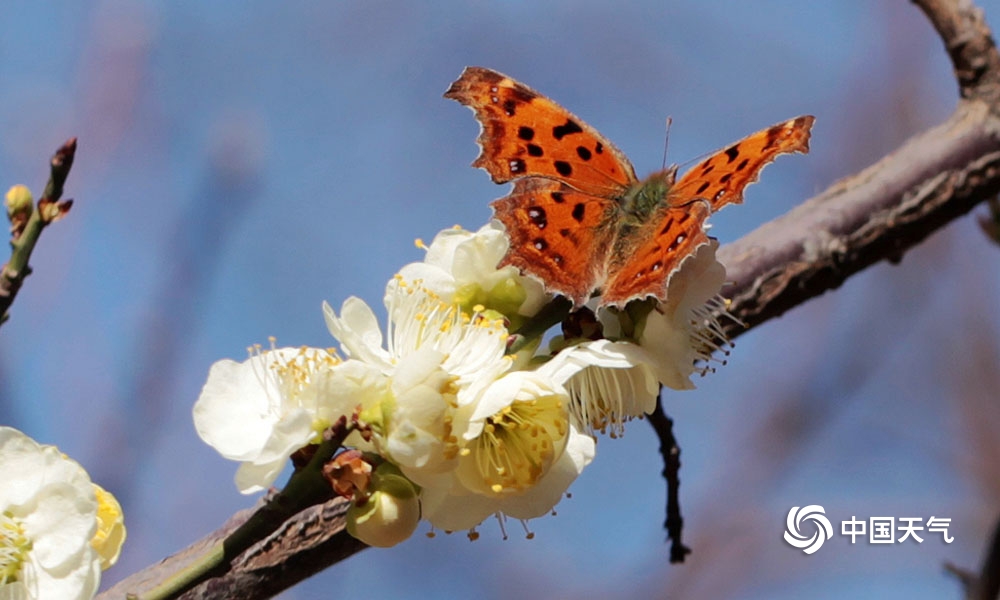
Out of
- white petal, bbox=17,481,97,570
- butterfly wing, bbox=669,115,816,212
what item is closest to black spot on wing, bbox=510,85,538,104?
butterfly wing, bbox=669,115,816,212

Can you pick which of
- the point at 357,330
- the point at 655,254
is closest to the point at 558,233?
the point at 655,254

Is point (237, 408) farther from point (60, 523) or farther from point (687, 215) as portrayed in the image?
point (687, 215)

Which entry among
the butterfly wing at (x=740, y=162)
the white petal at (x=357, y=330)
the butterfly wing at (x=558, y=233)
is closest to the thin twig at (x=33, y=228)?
the white petal at (x=357, y=330)

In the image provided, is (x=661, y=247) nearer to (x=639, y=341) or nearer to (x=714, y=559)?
(x=639, y=341)

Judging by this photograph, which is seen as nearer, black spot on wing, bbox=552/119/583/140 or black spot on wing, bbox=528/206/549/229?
black spot on wing, bbox=528/206/549/229

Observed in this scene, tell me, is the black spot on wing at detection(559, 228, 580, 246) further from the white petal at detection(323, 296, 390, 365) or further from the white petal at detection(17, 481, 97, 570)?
the white petal at detection(17, 481, 97, 570)

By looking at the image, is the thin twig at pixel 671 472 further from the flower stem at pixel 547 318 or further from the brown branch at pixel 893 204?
the flower stem at pixel 547 318
